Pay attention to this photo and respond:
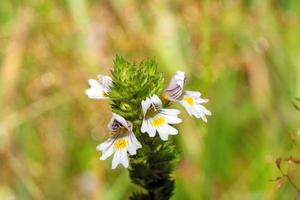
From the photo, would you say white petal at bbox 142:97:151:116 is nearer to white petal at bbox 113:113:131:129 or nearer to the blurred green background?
white petal at bbox 113:113:131:129

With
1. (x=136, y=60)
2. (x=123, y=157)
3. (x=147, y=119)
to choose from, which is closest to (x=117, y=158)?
(x=123, y=157)

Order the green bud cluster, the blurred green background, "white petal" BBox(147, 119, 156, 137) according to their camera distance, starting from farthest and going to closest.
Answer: the blurred green background, the green bud cluster, "white petal" BBox(147, 119, 156, 137)

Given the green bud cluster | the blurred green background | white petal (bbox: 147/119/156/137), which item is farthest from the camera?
the blurred green background

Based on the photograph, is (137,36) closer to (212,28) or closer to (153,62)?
(212,28)

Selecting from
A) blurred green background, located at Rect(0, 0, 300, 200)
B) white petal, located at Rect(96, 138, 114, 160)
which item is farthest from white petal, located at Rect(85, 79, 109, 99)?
blurred green background, located at Rect(0, 0, 300, 200)

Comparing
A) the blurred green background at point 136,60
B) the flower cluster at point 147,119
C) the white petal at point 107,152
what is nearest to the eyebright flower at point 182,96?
the flower cluster at point 147,119

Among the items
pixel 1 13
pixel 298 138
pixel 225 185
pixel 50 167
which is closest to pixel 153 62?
pixel 298 138

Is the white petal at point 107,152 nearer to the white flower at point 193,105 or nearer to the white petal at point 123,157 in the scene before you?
the white petal at point 123,157
